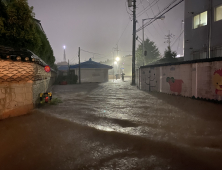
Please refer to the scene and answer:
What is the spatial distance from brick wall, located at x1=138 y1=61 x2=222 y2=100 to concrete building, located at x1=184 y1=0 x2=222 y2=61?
16.3ft

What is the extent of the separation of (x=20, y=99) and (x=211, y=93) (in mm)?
8799

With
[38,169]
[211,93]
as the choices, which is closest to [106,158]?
[38,169]

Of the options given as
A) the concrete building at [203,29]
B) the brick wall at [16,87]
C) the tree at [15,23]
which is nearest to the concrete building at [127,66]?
the concrete building at [203,29]

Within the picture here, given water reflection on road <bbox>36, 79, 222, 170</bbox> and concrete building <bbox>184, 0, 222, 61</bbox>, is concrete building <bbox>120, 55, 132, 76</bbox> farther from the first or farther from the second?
water reflection on road <bbox>36, 79, 222, 170</bbox>

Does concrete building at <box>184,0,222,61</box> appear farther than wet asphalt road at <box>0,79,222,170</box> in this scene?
Yes

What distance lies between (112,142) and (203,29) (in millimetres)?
14523

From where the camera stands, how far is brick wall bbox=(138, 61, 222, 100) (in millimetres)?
7639

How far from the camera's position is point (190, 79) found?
921 cm

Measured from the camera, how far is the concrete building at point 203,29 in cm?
1274

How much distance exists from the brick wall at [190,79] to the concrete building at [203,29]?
195 inches

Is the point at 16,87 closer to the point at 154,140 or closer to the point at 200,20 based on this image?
the point at 154,140

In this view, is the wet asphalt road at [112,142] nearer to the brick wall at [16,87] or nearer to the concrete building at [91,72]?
the brick wall at [16,87]

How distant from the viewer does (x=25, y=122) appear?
5.38 m

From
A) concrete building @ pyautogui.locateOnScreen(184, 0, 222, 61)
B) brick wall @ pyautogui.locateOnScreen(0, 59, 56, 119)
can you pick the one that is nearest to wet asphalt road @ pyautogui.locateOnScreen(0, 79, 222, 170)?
brick wall @ pyautogui.locateOnScreen(0, 59, 56, 119)
